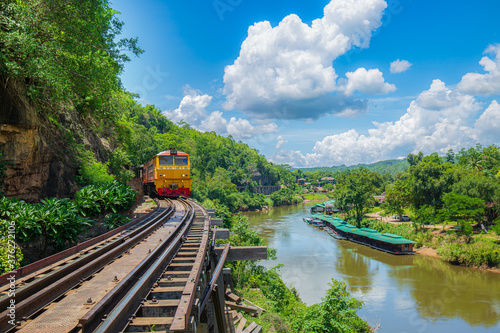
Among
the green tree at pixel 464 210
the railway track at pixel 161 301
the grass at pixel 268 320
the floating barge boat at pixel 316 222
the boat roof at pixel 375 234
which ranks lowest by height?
the floating barge boat at pixel 316 222

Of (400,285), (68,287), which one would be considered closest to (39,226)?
(68,287)

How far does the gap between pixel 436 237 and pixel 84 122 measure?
3730 centimetres

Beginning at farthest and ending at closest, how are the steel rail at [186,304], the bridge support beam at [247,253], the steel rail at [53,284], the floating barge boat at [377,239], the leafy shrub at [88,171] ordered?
the floating barge boat at [377,239] → the leafy shrub at [88,171] → the bridge support beam at [247,253] → the steel rail at [53,284] → the steel rail at [186,304]

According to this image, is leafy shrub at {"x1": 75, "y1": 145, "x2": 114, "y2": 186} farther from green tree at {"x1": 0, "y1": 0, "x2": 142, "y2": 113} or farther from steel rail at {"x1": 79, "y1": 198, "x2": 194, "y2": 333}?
steel rail at {"x1": 79, "y1": 198, "x2": 194, "y2": 333}

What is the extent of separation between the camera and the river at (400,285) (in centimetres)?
1858

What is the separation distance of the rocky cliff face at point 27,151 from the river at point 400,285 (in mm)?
16585

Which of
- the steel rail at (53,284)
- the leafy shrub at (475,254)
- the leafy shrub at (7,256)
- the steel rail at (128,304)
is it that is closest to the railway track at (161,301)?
the steel rail at (128,304)

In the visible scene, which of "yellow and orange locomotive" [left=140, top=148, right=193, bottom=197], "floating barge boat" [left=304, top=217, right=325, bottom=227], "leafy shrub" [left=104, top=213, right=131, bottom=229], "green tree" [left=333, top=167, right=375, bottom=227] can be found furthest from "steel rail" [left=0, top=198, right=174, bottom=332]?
"floating barge boat" [left=304, top=217, right=325, bottom=227]

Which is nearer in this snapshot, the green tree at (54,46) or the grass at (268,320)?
the green tree at (54,46)

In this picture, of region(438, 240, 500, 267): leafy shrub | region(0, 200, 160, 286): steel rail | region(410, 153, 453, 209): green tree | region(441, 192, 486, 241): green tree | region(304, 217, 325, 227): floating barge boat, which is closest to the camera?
region(0, 200, 160, 286): steel rail

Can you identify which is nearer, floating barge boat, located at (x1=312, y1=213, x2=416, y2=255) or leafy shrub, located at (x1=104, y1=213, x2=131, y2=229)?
leafy shrub, located at (x1=104, y1=213, x2=131, y2=229)

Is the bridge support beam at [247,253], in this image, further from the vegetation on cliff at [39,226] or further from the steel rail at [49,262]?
the vegetation on cliff at [39,226]

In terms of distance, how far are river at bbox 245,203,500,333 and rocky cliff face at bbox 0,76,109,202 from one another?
16.6 m

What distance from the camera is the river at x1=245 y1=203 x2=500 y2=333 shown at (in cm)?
1858
